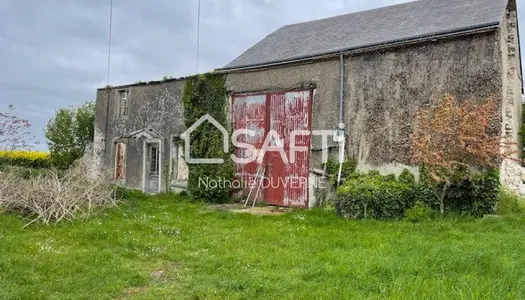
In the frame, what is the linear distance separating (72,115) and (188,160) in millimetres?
12954

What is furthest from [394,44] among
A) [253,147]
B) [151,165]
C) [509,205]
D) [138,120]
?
[138,120]

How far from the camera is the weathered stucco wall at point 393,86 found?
375 inches

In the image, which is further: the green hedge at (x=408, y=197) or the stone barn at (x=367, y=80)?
the stone barn at (x=367, y=80)

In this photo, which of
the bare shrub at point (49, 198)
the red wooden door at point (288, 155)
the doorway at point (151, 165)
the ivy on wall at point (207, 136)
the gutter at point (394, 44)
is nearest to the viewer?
the bare shrub at point (49, 198)

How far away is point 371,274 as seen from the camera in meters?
5.10

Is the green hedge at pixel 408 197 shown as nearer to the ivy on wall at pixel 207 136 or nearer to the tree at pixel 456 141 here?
the tree at pixel 456 141

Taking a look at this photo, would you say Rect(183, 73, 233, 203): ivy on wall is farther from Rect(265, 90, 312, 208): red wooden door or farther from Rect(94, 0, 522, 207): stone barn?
Rect(265, 90, 312, 208): red wooden door

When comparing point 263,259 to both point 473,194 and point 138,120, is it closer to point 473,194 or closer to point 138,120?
point 473,194

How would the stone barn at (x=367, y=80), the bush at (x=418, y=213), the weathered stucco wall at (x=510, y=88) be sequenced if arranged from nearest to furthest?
the bush at (x=418, y=213) → the stone barn at (x=367, y=80) → the weathered stucco wall at (x=510, y=88)

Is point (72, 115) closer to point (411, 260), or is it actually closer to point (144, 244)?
point (144, 244)

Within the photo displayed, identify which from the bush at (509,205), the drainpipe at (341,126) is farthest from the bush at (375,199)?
the bush at (509,205)

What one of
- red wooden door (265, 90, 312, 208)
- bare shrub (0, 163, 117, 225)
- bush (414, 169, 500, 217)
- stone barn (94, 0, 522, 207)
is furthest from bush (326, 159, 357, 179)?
bare shrub (0, 163, 117, 225)

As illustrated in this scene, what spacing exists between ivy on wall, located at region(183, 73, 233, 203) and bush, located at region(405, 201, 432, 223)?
5917mm

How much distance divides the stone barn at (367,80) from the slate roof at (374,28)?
4 centimetres
